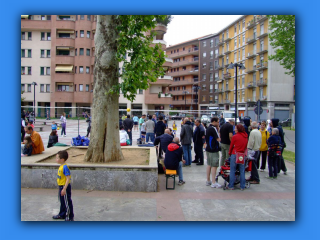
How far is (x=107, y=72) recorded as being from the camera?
304 inches

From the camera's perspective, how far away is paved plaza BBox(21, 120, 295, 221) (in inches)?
209

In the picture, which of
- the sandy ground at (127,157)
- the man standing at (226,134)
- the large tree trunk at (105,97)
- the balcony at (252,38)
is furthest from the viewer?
the balcony at (252,38)

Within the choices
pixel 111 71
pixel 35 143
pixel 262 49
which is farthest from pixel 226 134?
pixel 262 49

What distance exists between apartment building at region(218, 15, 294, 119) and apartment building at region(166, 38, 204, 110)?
9.63 meters

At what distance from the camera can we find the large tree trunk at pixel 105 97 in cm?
771

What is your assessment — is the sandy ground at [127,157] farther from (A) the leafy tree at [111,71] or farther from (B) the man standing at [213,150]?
(B) the man standing at [213,150]

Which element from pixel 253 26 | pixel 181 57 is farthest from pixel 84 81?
pixel 181 57

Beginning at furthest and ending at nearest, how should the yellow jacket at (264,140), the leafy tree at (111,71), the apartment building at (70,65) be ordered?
the apartment building at (70,65)
the yellow jacket at (264,140)
the leafy tree at (111,71)

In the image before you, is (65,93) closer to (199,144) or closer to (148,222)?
(199,144)

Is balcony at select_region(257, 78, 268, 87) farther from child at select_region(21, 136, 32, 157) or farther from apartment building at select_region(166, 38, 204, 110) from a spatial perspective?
child at select_region(21, 136, 32, 157)

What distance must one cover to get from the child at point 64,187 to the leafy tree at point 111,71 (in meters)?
2.58

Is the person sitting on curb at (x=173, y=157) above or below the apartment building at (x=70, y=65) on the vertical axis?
below

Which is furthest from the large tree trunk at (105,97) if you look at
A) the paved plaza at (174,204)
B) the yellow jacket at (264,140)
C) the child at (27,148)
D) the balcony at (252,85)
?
the balcony at (252,85)

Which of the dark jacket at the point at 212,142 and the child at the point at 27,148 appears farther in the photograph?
the child at the point at 27,148
